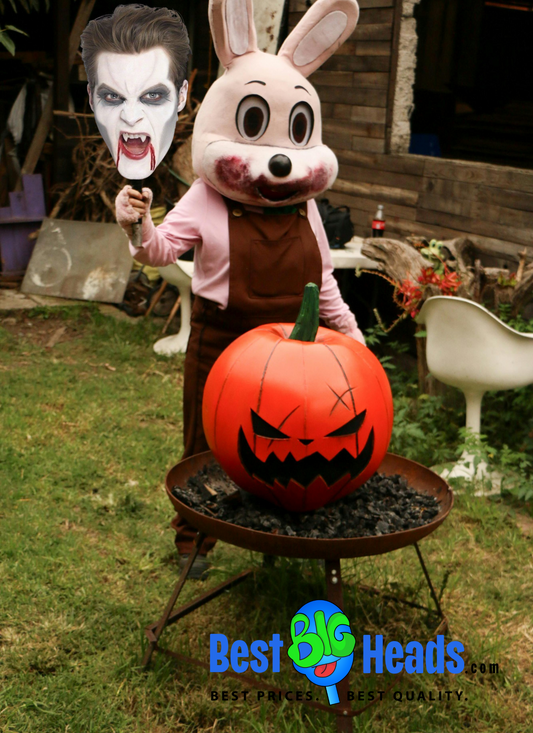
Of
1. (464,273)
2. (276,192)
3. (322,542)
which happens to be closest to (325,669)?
(322,542)

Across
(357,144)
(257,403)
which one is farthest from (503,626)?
(357,144)

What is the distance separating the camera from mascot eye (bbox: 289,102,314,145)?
2621mm

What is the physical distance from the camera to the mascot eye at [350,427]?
2057 mm

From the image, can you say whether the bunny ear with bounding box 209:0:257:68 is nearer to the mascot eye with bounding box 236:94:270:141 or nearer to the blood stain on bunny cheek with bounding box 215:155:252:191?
the mascot eye with bounding box 236:94:270:141

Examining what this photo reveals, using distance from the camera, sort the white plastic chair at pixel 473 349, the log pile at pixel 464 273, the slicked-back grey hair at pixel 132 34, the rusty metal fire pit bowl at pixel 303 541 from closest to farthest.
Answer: the slicked-back grey hair at pixel 132 34 → the rusty metal fire pit bowl at pixel 303 541 → the white plastic chair at pixel 473 349 → the log pile at pixel 464 273

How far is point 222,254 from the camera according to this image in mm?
2645

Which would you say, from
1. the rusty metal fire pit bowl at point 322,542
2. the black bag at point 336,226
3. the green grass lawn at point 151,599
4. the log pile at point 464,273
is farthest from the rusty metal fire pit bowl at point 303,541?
the black bag at point 336,226

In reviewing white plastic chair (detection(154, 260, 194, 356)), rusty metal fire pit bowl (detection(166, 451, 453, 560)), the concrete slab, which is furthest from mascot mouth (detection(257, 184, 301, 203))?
the concrete slab

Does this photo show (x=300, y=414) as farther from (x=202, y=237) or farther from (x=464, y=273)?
(x=464, y=273)

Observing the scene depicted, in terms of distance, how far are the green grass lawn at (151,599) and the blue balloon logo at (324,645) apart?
149 mm

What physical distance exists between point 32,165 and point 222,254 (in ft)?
17.0

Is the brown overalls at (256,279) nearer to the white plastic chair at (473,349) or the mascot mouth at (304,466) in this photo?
the mascot mouth at (304,466)

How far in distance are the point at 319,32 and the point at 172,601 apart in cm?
195

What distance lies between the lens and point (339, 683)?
2.08m
